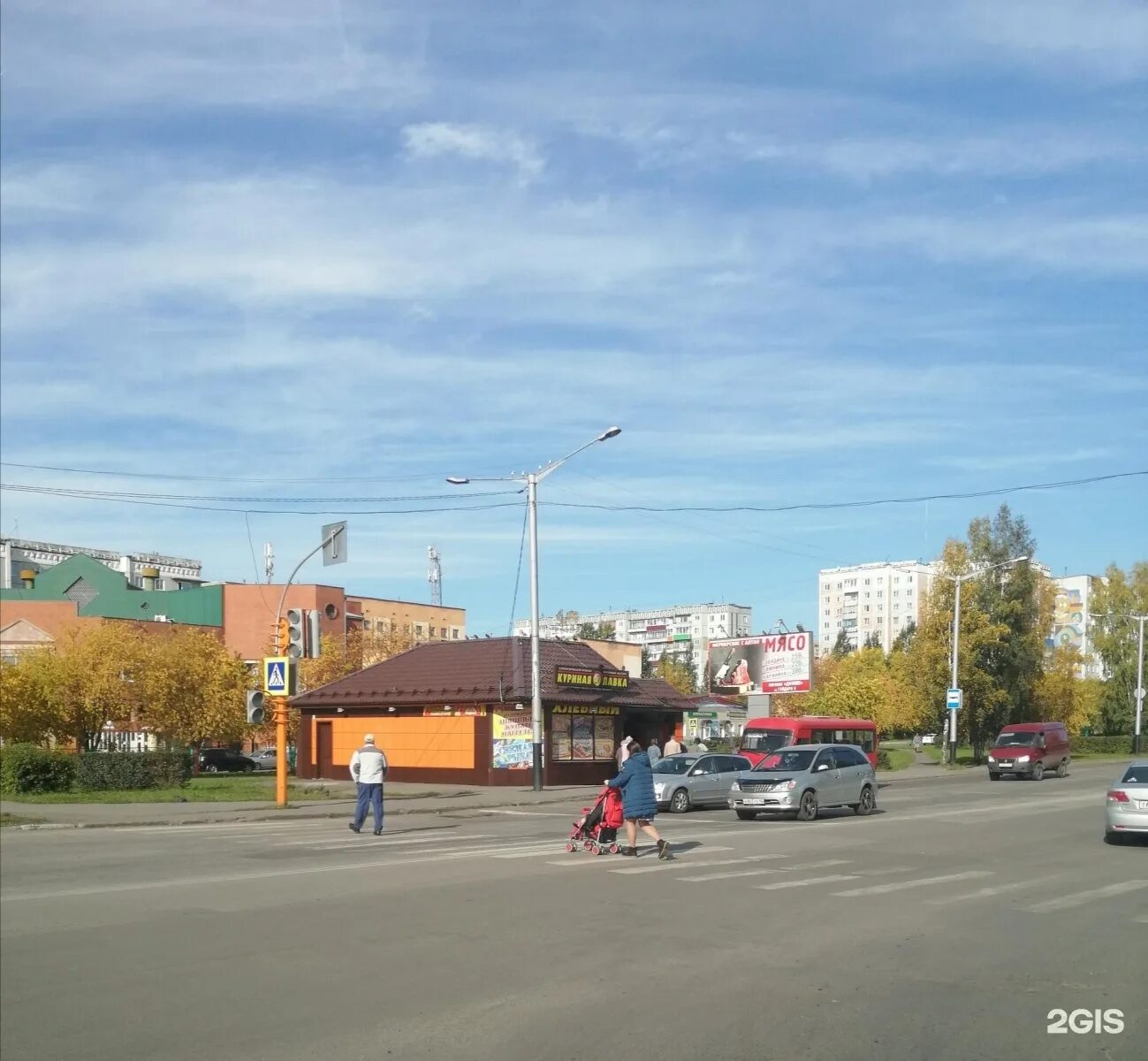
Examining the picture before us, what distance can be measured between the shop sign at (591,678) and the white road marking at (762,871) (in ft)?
73.0

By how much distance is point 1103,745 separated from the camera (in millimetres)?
79812

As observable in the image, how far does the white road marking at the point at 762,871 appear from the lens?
15412 mm

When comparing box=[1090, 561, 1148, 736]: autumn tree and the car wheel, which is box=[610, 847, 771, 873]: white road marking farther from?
box=[1090, 561, 1148, 736]: autumn tree

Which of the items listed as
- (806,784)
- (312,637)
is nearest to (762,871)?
(806,784)

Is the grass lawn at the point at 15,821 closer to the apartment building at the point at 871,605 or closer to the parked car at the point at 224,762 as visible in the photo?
the parked car at the point at 224,762

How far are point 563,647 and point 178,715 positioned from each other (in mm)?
17380

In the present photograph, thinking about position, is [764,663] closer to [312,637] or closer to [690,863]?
[312,637]

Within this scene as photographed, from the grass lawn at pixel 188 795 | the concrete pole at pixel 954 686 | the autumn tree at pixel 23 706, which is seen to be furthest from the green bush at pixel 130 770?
the concrete pole at pixel 954 686

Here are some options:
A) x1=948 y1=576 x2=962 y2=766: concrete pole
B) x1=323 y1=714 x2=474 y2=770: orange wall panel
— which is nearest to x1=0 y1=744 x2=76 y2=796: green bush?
x1=323 y1=714 x2=474 y2=770: orange wall panel

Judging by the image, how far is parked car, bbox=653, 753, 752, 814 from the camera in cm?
2916

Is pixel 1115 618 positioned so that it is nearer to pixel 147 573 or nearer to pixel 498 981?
pixel 147 573

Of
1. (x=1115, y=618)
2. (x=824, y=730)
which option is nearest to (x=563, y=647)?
(x=824, y=730)

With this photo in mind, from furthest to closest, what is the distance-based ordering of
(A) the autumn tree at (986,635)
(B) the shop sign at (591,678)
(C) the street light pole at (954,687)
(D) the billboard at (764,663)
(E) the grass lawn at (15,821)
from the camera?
(A) the autumn tree at (986,635), (C) the street light pole at (954,687), (D) the billboard at (764,663), (B) the shop sign at (591,678), (E) the grass lawn at (15,821)

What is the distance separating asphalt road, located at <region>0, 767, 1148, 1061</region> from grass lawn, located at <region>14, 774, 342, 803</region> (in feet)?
32.4
